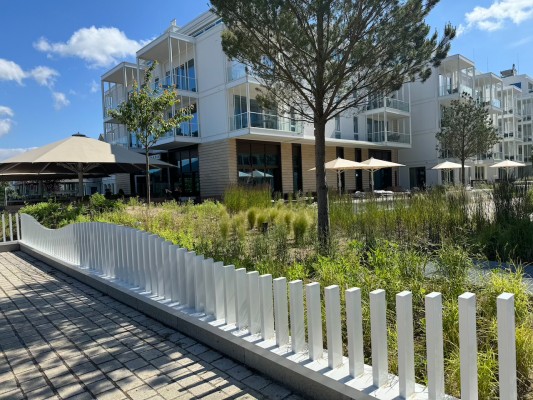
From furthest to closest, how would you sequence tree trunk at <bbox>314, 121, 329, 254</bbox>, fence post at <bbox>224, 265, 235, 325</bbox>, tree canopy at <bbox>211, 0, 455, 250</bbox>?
tree trunk at <bbox>314, 121, 329, 254</bbox>, tree canopy at <bbox>211, 0, 455, 250</bbox>, fence post at <bbox>224, 265, 235, 325</bbox>

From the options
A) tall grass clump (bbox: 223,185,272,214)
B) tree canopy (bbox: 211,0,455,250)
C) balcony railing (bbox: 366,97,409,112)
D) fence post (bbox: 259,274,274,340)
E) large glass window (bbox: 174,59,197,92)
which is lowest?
fence post (bbox: 259,274,274,340)

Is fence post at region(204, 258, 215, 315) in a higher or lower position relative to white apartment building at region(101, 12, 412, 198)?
lower

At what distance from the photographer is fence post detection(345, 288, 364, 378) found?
234 centimetres

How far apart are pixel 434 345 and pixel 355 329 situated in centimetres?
48

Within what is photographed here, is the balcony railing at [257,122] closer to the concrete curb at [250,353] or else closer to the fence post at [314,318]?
the concrete curb at [250,353]

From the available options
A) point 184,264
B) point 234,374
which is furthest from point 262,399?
point 184,264

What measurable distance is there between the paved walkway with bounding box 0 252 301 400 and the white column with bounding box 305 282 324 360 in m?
0.33

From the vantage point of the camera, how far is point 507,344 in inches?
71.1

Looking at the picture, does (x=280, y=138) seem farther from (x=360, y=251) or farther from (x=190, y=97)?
(x=360, y=251)

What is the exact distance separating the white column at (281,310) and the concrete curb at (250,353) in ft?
0.40

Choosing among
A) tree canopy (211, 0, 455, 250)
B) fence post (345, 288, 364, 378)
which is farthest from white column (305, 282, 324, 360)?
tree canopy (211, 0, 455, 250)

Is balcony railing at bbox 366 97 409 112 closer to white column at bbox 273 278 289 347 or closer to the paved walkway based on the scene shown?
the paved walkway

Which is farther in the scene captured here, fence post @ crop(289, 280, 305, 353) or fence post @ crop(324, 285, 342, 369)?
fence post @ crop(289, 280, 305, 353)

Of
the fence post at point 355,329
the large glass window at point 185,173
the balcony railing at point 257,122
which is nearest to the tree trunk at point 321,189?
the fence post at point 355,329
